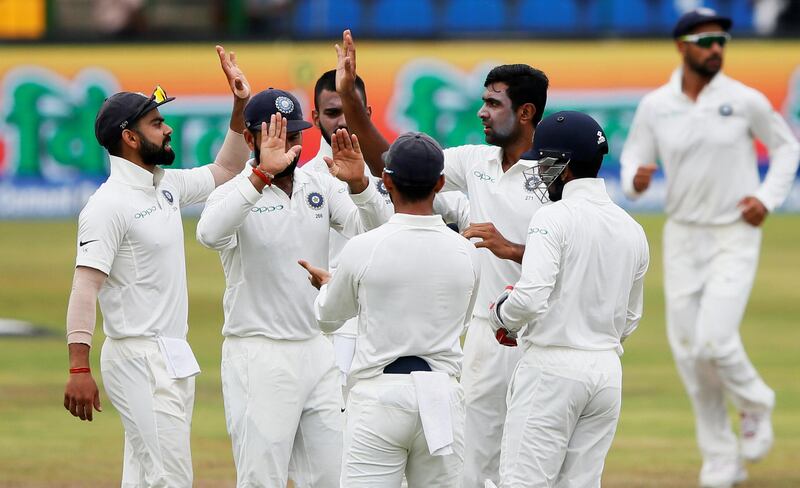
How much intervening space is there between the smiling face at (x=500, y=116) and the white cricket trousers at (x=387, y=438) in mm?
1607

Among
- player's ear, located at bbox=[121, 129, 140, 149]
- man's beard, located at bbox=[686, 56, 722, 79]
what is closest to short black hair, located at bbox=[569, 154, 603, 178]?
player's ear, located at bbox=[121, 129, 140, 149]

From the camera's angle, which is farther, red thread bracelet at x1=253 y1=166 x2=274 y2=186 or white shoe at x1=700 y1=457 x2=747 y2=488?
white shoe at x1=700 y1=457 x2=747 y2=488

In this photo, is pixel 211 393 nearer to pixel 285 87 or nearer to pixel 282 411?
pixel 282 411

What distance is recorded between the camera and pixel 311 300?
6680 millimetres

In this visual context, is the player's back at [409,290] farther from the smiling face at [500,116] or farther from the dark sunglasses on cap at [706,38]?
the dark sunglasses on cap at [706,38]

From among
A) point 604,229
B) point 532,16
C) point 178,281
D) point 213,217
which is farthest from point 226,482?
point 532,16

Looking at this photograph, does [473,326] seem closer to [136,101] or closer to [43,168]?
[136,101]

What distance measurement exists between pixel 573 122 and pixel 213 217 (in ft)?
4.96

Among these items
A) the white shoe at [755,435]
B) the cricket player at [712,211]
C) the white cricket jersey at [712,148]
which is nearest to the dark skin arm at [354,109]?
the cricket player at [712,211]

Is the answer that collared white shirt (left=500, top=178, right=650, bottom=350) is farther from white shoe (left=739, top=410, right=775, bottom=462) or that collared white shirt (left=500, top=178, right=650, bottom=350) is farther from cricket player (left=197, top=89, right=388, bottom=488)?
white shoe (left=739, top=410, right=775, bottom=462)

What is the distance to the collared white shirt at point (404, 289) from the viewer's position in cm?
572

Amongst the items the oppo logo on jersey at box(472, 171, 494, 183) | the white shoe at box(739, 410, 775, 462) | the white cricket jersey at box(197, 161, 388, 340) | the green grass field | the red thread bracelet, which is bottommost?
the green grass field

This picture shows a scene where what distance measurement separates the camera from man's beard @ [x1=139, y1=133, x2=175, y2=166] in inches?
264

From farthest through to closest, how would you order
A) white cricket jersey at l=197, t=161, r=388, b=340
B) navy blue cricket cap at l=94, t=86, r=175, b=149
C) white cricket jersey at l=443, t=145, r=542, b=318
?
1. white cricket jersey at l=443, t=145, r=542, b=318
2. navy blue cricket cap at l=94, t=86, r=175, b=149
3. white cricket jersey at l=197, t=161, r=388, b=340
